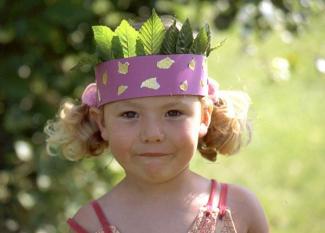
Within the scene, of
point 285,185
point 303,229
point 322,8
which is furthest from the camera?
point 285,185

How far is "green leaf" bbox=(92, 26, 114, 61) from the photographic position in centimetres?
345

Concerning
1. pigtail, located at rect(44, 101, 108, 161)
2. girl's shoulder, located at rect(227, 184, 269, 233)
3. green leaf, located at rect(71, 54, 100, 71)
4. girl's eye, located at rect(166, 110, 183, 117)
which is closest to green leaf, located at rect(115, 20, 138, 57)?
green leaf, located at rect(71, 54, 100, 71)

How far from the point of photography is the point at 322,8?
17.1ft

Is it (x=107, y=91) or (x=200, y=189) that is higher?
(x=107, y=91)

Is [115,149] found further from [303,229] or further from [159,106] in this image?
[303,229]

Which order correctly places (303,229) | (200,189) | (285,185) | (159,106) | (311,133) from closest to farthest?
(159,106) < (200,189) < (303,229) < (285,185) < (311,133)

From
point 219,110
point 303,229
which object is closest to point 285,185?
point 303,229

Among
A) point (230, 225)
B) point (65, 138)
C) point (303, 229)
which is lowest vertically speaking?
point (303, 229)

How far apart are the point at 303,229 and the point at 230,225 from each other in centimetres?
298

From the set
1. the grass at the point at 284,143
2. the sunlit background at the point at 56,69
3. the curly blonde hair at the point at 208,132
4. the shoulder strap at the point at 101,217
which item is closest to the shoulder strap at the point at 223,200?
the curly blonde hair at the point at 208,132

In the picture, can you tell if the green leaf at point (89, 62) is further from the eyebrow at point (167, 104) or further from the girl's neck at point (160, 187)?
the girl's neck at point (160, 187)

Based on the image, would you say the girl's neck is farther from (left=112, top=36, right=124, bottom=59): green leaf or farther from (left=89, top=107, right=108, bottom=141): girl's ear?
(left=112, top=36, right=124, bottom=59): green leaf

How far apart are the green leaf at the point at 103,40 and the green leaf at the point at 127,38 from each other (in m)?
0.04

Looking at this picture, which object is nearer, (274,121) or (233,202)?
(233,202)
